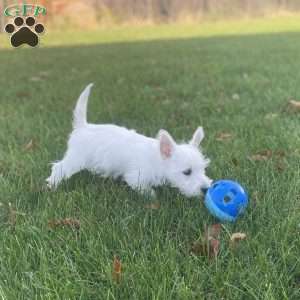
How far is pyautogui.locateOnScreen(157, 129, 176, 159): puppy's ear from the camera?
3068 mm

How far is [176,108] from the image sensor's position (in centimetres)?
547

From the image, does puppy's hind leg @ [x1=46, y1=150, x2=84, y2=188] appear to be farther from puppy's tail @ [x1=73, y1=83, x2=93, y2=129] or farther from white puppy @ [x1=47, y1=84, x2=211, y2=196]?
puppy's tail @ [x1=73, y1=83, x2=93, y2=129]

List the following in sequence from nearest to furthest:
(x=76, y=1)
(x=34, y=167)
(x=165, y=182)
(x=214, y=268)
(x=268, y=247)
Result: 1. (x=214, y=268)
2. (x=268, y=247)
3. (x=165, y=182)
4. (x=34, y=167)
5. (x=76, y=1)

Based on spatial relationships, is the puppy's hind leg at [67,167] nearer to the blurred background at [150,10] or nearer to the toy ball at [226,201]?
the toy ball at [226,201]

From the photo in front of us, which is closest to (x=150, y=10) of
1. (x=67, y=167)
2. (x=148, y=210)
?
(x=67, y=167)

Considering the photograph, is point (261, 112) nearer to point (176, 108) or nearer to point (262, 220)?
point (176, 108)

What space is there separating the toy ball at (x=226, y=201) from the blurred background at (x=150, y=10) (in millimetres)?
20015

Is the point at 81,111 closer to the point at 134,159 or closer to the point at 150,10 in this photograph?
the point at 134,159

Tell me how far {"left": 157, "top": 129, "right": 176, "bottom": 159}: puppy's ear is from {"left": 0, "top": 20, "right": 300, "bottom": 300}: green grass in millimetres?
257

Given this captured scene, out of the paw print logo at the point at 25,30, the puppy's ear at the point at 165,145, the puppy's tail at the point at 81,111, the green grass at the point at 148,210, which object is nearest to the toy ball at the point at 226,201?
the green grass at the point at 148,210

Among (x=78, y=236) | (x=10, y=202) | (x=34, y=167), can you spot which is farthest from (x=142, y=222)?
(x=34, y=167)

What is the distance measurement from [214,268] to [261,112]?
3.27 m

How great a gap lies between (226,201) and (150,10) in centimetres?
2397

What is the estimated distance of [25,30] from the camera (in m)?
6.91
